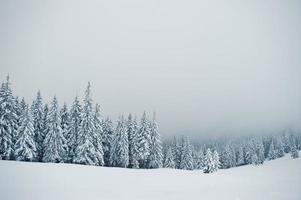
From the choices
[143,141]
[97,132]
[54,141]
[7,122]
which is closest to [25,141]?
[7,122]

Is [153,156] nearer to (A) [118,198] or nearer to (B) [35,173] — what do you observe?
(B) [35,173]

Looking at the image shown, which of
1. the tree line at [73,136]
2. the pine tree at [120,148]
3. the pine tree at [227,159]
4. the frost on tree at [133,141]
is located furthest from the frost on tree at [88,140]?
the pine tree at [227,159]

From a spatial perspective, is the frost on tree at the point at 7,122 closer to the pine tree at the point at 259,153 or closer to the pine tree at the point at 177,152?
the pine tree at the point at 177,152

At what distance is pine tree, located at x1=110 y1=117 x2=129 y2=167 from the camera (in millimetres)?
54812

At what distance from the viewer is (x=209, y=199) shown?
16.5m

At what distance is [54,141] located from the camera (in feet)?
147

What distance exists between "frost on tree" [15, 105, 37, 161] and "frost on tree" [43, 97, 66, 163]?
2592 mm

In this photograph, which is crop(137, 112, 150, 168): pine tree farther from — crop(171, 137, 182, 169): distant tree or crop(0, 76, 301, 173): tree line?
crop(171, 137, 182, 169): distant tree

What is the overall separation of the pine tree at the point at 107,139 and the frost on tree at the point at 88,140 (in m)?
8.04

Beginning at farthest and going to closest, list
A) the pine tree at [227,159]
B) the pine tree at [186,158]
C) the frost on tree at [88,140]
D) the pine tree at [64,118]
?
the pine tree at [227,159]
the pine tree at [186,158]
the pine tree at [64,118]
the frost on tree at [88,140]

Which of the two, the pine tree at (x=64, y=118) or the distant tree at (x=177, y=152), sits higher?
the pine tree at (x=64, y=118)

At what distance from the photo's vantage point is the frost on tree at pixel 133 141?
56.9 m

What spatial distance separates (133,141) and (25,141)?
81.6ft

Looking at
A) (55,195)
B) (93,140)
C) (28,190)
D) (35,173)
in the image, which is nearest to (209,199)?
(55,195)
